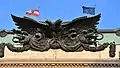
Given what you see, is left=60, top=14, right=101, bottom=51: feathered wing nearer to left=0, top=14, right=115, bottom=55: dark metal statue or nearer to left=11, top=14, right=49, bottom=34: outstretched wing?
left=0, top=14, right=115, bottom=55: dark metal statue

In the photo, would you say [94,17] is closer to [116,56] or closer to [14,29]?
[116,56]

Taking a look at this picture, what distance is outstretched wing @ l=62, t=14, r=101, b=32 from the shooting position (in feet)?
110

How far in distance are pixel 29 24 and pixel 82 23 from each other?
3622 millimetres

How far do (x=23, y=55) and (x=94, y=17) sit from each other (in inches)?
215

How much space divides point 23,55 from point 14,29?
6.87 feet

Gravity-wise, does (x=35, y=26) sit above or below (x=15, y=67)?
above

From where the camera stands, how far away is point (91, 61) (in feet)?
105

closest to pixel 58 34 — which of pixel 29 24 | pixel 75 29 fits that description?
pixel 75 29

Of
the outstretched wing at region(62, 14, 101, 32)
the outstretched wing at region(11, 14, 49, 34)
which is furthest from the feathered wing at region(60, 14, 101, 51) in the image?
the outstretched wing at region(11, 14, 49, 34)

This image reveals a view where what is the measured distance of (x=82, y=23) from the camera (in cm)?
3369

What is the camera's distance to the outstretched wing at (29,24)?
1317 inches

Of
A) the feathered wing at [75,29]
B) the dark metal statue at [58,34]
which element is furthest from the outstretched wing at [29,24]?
the feathered wing at [75,29]

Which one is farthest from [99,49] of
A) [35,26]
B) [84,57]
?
[35,26]

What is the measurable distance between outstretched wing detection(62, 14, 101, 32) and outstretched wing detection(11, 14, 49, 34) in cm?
143
